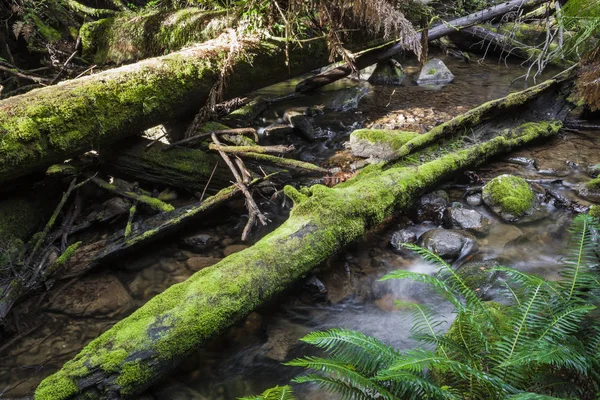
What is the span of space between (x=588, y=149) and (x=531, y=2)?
3.70 meters

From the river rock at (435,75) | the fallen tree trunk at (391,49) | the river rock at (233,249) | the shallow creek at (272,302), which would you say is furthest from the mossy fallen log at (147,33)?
the river rock at (435,75)

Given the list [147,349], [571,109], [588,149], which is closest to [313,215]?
[147,349]

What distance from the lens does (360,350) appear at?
2.49 meters

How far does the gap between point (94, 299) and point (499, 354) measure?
12.9 feet

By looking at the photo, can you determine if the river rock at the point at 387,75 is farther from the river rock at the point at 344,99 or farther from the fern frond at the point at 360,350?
the fern frond at the point at 360,350

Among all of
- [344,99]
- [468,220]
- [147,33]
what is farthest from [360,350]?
[344,99]

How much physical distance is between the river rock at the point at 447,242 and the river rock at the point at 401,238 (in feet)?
0.35

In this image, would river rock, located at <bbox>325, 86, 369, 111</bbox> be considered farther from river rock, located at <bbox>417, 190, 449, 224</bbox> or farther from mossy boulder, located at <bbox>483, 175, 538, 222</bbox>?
mossy boulder, located at <bbox>483, 175, 538, 222</bbox>

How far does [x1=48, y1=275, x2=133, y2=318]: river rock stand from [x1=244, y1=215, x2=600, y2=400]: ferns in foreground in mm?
2540

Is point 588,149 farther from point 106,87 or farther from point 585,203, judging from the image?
point 106,87

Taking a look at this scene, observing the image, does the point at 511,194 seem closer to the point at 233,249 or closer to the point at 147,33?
the point at 233,249

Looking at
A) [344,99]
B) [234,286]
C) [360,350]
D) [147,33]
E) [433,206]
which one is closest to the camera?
[360,350]

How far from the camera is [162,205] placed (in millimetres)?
5121

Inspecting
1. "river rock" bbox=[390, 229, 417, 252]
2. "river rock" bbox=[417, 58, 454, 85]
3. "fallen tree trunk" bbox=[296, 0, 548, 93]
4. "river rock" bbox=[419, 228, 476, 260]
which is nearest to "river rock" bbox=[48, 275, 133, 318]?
"river rock" bbox=[390, 229, 417, 252]
